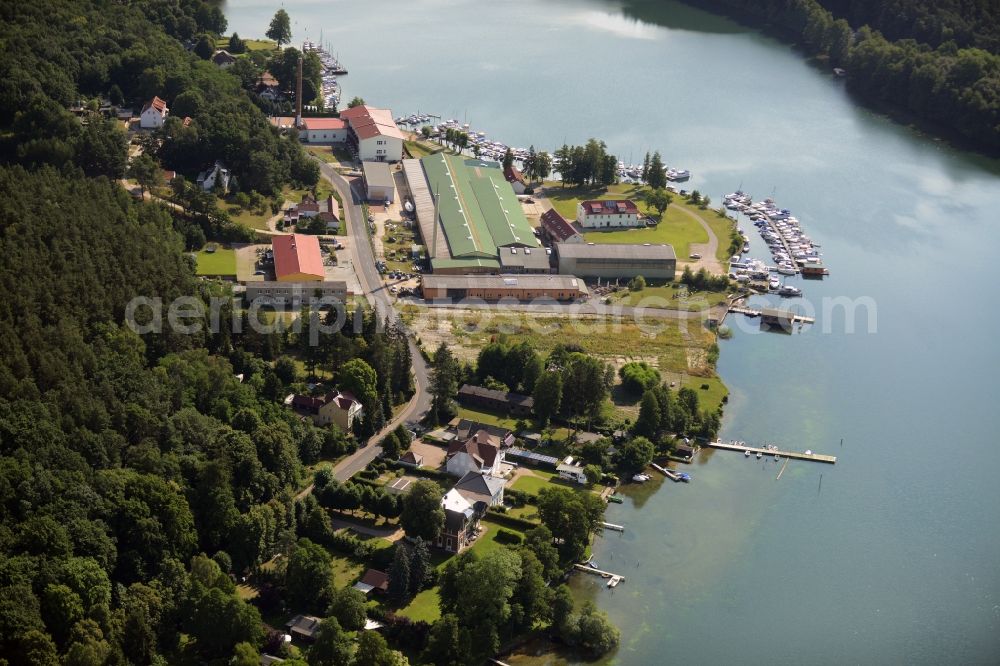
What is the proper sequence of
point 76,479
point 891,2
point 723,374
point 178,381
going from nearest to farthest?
point 76,479, point 178,381, point 723,374, point 891,2

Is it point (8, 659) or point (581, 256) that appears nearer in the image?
point (8, 659)

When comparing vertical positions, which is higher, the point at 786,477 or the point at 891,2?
the point at 891,2

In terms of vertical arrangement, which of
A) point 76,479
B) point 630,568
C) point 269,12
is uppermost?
point 269,12


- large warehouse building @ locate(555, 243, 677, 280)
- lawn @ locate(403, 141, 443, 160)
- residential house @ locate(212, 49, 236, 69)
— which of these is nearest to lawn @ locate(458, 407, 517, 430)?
large warehouse building @ locate(555, 243, 677, 280)

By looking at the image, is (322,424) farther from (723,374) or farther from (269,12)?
(269,12)

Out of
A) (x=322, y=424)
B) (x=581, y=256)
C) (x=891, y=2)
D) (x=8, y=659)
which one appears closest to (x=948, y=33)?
(x=891, y=2)

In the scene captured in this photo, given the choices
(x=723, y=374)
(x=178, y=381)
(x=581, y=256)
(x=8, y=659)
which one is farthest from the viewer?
(x=581, y=256)

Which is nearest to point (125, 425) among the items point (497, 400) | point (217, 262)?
point (497, 400)
